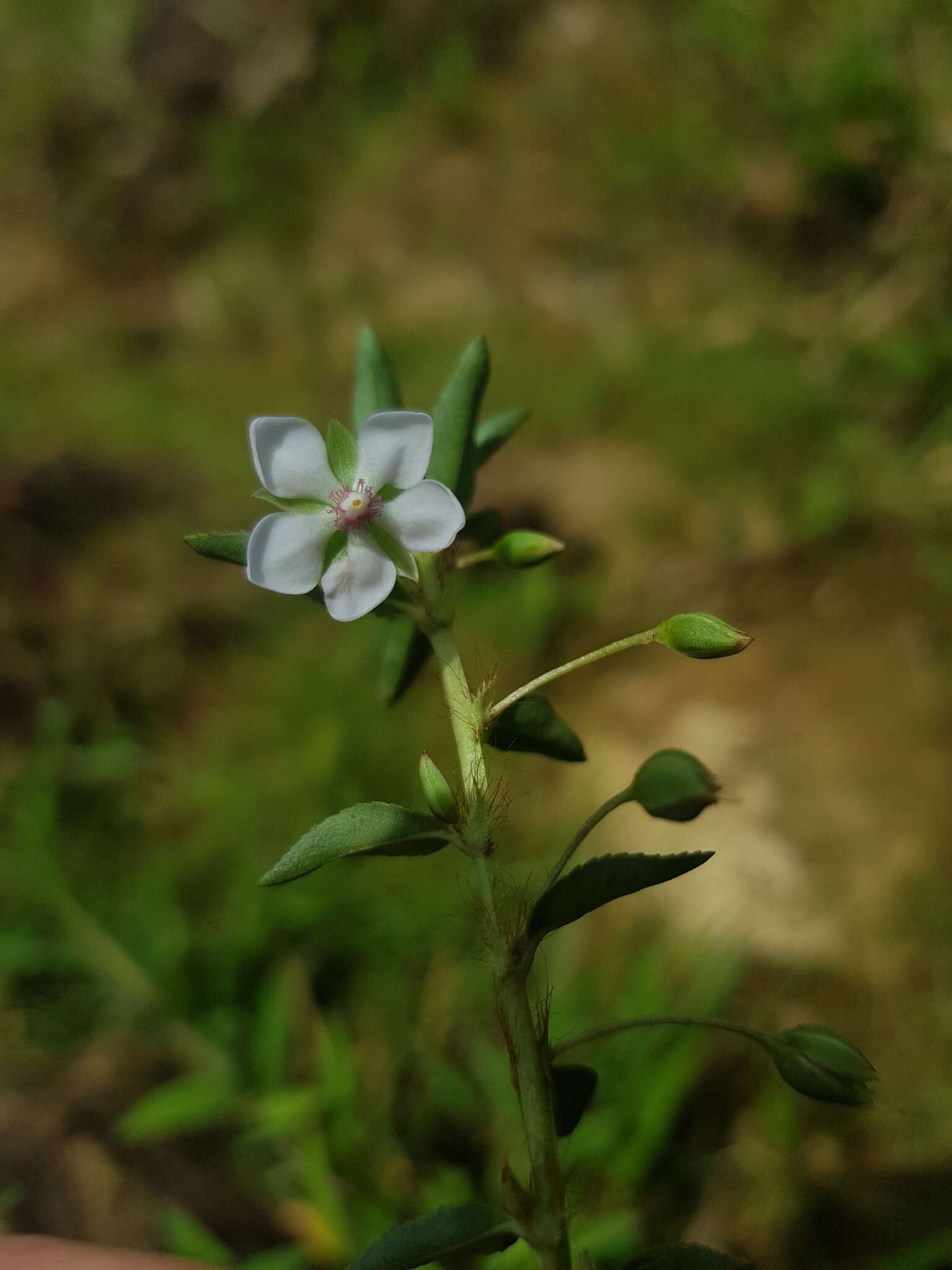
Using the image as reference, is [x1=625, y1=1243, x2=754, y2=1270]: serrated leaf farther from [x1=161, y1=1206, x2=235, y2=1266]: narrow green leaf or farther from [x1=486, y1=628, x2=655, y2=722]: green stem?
[x1=161, y1=1206, x2=235, y2=1266]: narrow green leaf

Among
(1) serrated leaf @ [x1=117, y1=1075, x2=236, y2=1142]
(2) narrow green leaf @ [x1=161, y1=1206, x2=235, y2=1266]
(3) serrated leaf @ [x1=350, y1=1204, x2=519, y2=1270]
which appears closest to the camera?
(3) serrated leaf @ [x1=350, y1=1204, x2=519, y2=1270]

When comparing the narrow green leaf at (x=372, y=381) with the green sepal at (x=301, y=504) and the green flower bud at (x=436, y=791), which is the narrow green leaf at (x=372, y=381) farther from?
the green flower bud at (x=436, y=791)

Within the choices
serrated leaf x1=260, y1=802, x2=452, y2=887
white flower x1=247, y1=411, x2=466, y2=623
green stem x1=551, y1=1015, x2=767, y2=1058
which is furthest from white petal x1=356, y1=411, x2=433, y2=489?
green stem x1=551, y1=1015, x2=767, y2=1058

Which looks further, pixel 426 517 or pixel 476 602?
pixel 476 602

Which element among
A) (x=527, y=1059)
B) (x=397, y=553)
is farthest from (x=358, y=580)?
(x=527, y=1059)

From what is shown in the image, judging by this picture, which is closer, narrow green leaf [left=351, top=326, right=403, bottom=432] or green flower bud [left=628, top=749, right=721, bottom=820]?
green flower bud [left=628, top=749, right=721, bottom=820]

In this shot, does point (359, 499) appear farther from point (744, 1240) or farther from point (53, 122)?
point (53, 122)

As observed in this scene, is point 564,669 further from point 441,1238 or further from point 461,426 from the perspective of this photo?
point 441,1238

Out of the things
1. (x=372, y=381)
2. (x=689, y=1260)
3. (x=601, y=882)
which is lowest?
(x=689, y=1260)
